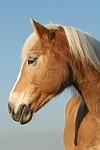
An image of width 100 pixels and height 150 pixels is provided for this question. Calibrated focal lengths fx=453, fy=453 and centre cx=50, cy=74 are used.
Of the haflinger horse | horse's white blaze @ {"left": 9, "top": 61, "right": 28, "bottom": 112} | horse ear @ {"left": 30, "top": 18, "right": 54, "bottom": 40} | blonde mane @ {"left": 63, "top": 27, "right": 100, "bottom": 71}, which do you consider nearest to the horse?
the haflinger horse

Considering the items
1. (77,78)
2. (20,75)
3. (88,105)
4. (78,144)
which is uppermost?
(20,75)

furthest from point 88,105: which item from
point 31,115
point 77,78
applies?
point 31,115

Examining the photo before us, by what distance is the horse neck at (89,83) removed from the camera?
5934 mm

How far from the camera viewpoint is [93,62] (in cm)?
593

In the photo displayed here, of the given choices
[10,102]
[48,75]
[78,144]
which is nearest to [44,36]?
[48,75]

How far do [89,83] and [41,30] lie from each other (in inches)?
37.3

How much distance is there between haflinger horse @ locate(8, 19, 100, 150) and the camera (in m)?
5.85

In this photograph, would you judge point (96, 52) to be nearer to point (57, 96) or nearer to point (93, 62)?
point (93, 62)

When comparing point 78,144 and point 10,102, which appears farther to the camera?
point 78,144

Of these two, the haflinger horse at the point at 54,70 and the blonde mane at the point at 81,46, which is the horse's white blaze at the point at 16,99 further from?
the blonde mane at the point at 81,46

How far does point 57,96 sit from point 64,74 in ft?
1.15

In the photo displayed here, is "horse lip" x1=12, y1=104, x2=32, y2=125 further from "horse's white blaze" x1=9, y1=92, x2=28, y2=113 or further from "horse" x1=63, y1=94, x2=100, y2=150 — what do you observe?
"horse" x1=63, y1=94, x2=100, y2=150

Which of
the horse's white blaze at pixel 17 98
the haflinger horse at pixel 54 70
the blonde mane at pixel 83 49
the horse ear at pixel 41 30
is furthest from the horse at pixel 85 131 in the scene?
the horse ear at pixel 41 30

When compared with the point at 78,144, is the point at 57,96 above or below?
above
